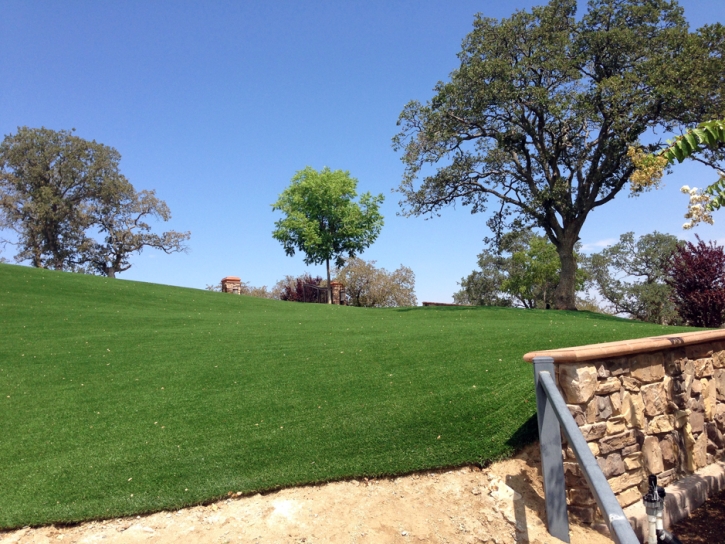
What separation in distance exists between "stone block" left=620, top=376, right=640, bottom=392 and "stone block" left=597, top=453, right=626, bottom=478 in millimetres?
599

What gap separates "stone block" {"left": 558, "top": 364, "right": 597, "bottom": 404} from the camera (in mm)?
4410

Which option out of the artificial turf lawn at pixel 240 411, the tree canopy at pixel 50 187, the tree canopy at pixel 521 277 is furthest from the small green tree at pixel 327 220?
the artificial turf lawn at pixel 240 411

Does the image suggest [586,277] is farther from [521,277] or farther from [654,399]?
[654,399]

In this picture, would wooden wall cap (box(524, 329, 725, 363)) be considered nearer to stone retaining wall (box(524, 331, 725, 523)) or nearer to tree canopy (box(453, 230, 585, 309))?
stone retaining wall (box(524, 331, 725, 523))

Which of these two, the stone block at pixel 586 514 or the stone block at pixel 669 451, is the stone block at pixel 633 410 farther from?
the stone block at pixel 586 514

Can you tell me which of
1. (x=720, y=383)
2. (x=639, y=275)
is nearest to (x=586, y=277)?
(x=639, y=275)

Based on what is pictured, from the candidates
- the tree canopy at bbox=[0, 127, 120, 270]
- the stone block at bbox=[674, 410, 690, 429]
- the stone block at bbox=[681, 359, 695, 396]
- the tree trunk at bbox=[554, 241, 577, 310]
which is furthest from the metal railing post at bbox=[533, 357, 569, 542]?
the tree canopy at bbox=[0, 127, 120, 270]

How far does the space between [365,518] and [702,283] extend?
57.4 ft

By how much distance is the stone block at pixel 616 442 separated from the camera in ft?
15.1

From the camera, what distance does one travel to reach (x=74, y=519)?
171 inches

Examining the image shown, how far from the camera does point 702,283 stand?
17812 millimetres

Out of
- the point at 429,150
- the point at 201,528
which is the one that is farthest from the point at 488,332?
the point at 429,150

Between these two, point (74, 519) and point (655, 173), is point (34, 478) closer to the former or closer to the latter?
point (74, 519)

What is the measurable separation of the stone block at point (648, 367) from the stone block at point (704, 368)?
0.87m
